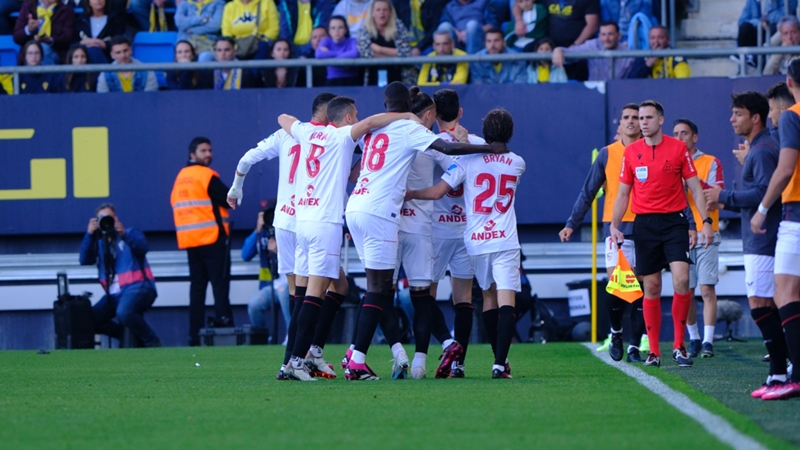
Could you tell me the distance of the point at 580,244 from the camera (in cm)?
1438

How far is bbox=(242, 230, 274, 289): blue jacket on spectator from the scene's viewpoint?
1399 cm

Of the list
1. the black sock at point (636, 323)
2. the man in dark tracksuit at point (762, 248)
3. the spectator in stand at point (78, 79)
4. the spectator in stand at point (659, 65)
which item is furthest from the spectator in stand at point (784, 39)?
the spectator in stand at point (78, 79)

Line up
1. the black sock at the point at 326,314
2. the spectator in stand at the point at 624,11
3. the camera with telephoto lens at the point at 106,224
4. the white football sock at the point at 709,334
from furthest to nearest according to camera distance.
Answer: the spectator in stand at the point at 624,11 → the camera with telephoto lens at the point at 106,224 → the white football sock at the point at 709,334 → the black sock at the point at 326,314

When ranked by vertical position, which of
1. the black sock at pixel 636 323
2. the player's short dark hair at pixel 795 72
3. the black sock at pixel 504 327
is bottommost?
the black sock at pixel 636 323

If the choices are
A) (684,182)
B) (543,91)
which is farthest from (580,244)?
(684,182)

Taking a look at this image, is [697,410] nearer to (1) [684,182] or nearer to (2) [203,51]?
(1) [684,182]

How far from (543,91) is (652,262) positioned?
574 centimetres

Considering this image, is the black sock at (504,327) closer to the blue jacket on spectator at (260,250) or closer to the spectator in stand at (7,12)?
the blue jacket on spectator at (260,250)

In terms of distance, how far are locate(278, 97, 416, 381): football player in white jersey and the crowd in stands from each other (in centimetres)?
591

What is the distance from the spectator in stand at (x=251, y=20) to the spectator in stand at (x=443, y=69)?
2284mm

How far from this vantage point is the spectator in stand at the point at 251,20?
15.0 metres

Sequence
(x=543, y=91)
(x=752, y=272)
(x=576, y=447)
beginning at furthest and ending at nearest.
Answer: (x=543, y=91), (x=752, y=272), (x=576, y=447)

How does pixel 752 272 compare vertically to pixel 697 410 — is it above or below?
above

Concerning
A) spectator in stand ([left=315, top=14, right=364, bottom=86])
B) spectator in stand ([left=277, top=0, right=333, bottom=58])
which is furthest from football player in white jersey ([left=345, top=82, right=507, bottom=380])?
spectator in stand ([left=277, top=0, right=333, bottom=58])
